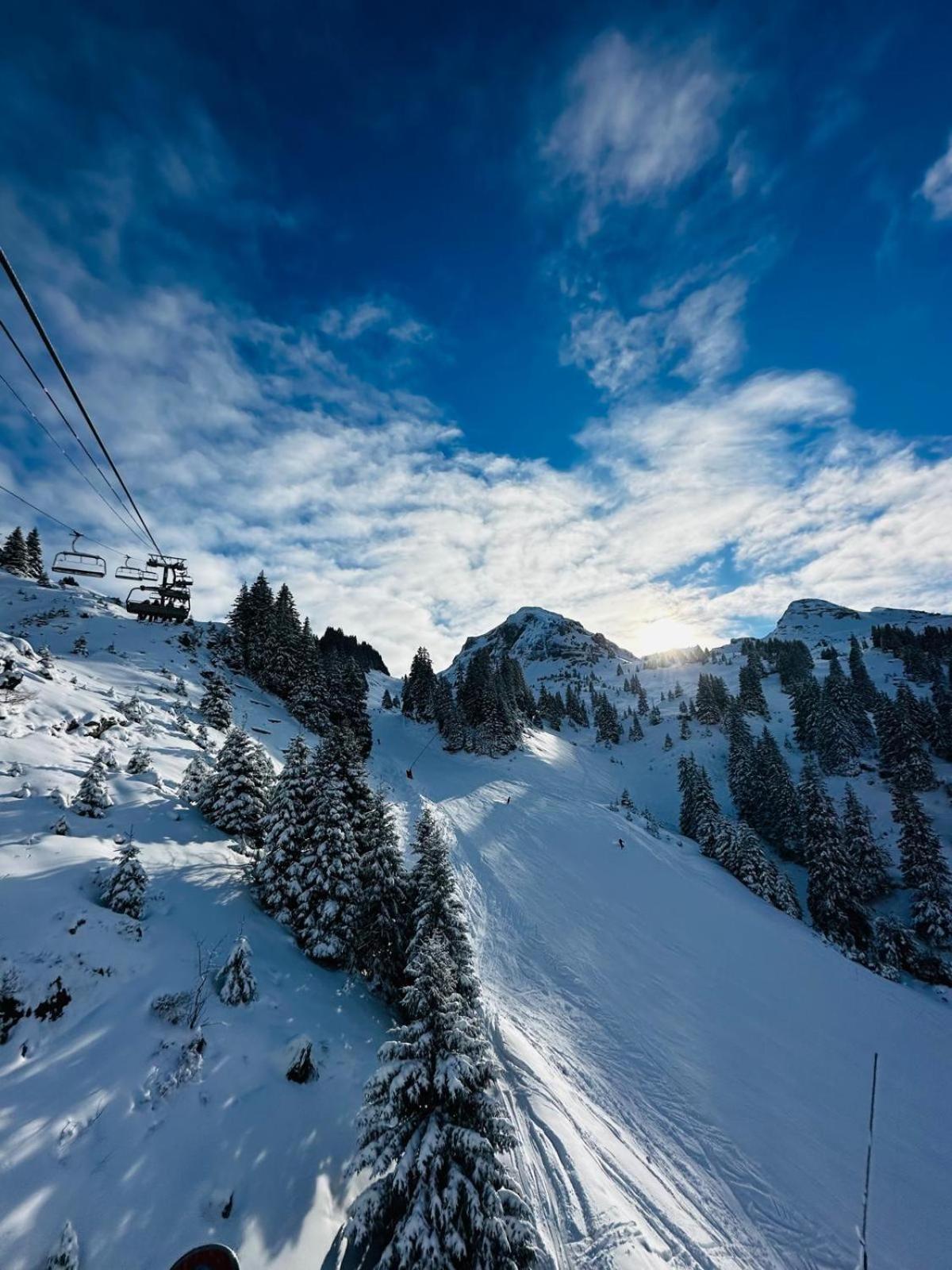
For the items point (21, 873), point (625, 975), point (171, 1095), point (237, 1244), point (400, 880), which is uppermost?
point (21, 873)

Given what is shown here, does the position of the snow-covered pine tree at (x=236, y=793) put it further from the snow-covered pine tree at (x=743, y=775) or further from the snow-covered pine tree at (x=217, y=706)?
the snow-covered pine tree at (x=743, y=775)

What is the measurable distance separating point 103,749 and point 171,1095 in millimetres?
15607

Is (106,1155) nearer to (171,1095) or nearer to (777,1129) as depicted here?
(171,1095)

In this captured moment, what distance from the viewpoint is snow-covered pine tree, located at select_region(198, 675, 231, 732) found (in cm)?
3494

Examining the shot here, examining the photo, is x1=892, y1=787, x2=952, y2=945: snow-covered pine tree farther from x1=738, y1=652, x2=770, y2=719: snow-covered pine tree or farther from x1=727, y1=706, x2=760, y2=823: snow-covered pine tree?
x1=738, y1=652, x2=770, y2=719: snow-covered pine tree

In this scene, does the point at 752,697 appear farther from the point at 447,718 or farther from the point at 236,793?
the point at 236,793

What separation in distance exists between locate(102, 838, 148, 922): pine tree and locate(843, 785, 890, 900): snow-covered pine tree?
4803 centimetres

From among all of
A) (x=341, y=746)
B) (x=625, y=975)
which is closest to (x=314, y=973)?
(x=341, y=746)

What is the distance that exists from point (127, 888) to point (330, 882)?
5693 mm

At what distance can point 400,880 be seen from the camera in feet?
52.2

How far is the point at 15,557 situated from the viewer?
60.1 meters

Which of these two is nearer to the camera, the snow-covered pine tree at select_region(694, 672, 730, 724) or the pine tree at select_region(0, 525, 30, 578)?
the pine tree at select_region(0, 525, 30, 578)

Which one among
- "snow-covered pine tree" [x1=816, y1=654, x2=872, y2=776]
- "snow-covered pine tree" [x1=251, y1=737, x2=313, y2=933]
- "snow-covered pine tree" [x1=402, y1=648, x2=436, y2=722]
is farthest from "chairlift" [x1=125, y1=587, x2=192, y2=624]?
"snow-covered pine tree" [x1=816, y1=654, x2=872, y2=776]

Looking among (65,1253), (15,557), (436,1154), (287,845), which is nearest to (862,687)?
(287,845)
